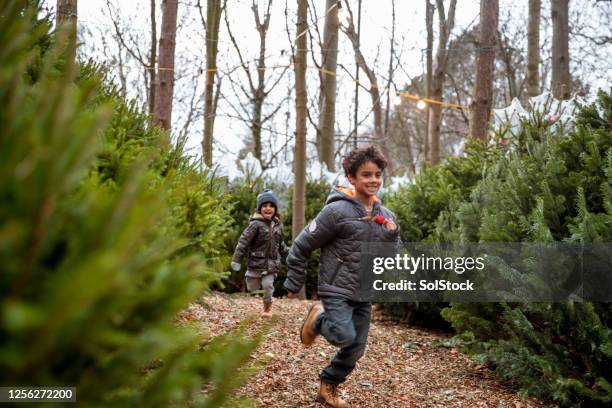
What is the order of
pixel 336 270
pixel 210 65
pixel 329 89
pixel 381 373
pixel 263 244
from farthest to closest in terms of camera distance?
pixel 329 89
pixel 210 65
pixel 263 244
pixel 381 373
pixel 336 270

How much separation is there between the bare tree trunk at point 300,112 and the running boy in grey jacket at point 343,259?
15.7 ft

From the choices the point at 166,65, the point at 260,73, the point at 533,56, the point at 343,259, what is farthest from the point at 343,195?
the point at 260,73

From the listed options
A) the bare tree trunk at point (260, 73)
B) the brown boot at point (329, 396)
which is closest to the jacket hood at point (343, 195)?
the brown boot at point (329, 396)

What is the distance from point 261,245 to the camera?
7703 millimetres

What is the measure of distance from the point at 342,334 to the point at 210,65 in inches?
434

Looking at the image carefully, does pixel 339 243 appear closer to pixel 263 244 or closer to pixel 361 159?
pixel 361 159

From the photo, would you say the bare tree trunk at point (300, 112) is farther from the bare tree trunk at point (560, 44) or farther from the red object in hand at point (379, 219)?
the bare tree trunk at point (560, 44)

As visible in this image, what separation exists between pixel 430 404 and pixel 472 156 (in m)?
4.50

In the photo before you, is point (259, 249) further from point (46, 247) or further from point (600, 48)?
point (600, 48)

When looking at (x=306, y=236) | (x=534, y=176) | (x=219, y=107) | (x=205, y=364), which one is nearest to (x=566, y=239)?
(x=534, y=176)

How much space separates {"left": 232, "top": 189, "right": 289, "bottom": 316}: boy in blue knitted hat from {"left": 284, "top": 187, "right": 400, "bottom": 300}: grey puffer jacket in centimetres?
332

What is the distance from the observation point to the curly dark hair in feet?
14.3

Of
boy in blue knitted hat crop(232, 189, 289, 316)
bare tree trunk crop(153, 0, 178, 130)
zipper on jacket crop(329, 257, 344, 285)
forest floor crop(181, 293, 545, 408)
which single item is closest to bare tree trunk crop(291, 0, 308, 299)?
boy in blue knitted hat crop(232, 189, 289, 316)

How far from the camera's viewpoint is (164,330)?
113 cm
